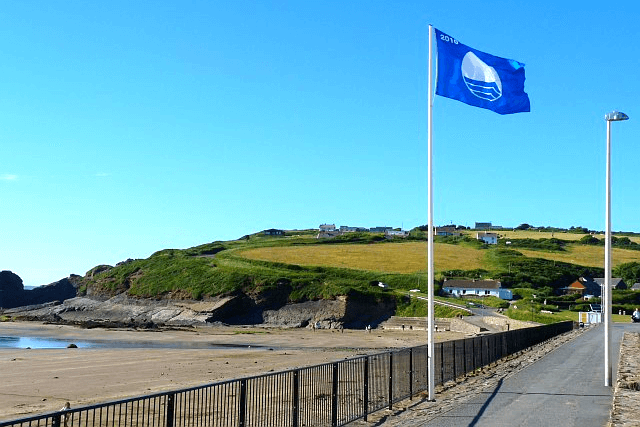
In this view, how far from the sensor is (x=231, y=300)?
10712cm

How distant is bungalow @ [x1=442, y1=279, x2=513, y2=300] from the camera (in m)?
117

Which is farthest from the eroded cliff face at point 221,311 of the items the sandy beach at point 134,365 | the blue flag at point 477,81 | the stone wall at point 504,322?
the blue flag at point 477,81

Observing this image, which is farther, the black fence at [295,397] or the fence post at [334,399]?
the fence post at [334,399]

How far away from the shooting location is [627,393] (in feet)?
62.7

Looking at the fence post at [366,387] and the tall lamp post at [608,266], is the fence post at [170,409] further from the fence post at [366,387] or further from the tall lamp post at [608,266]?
the tall lamp post at [608,266]

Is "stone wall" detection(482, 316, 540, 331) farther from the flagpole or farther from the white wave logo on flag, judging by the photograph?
the white wave logo on flag

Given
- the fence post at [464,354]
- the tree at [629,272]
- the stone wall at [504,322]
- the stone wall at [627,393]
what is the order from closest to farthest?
the stone wall at [627,393]
the fence post at [464,354]
the stone wall at [504,322]
the tree at [629,272]

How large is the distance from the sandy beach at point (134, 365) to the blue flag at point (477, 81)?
1559cm

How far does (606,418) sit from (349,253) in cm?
13305

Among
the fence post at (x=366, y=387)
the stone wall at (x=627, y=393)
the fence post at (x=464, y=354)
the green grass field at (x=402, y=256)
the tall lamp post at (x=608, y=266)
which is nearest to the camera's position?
the stone wall at (x=627, y=393)

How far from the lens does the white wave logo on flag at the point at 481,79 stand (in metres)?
19.2

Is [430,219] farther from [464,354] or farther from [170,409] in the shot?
[170,409]

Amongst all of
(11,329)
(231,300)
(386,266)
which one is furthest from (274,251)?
(11,329)

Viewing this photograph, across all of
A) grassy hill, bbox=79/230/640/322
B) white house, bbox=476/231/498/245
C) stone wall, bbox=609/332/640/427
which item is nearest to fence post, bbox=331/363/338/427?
stone wall, bbox=609/332/640/427
